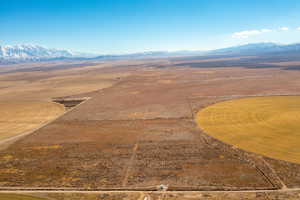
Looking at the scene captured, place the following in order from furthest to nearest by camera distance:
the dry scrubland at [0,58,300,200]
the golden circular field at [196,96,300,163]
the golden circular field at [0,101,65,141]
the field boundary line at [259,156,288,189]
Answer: the golden circular field at [0,101,65,141], the golden circular field at [196,96,300,163], the dry scrubland at [0,58,300,200], the field boundary line at [259,156,288,189]

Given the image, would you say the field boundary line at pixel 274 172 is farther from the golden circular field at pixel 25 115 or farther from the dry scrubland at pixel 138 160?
the golden circular field at pixel 25 115

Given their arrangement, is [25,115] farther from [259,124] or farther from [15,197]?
[259,124]

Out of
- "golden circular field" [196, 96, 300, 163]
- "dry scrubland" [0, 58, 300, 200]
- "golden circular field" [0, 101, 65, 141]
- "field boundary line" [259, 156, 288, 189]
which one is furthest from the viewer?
"golden circular field" [0, 101, 65, 141]

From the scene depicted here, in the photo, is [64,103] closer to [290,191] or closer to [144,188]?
[144,188]

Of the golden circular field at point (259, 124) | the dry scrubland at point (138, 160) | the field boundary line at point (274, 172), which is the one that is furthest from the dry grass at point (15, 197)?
the golden circular field at point (259, 124)

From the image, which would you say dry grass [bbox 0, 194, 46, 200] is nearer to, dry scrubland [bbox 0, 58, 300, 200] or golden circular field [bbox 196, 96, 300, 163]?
dry scrubland [bbox 0, 58, 300, 200]

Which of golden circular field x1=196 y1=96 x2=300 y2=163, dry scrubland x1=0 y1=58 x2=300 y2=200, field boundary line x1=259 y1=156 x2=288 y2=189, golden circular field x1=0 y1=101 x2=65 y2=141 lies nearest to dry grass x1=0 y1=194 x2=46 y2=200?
dry scrubland x1=0 y1=58 x2=300 y2=200
